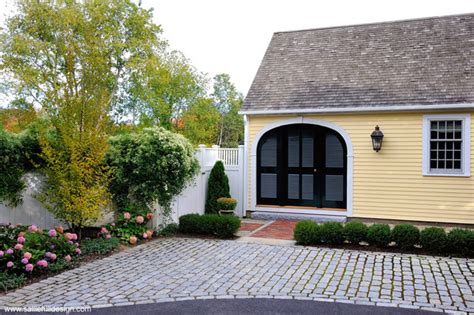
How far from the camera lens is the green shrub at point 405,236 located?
297 inches

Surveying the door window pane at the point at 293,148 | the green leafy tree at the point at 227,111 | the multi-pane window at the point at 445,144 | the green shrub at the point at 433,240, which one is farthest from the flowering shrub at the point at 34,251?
the green leafy tree at the point at 227,111

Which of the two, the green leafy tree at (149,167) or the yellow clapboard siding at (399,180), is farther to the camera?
the yellow clapboard siding at (399,180)

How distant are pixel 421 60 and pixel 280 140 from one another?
4591mm

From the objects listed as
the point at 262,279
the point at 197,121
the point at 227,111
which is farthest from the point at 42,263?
the point at 227,111

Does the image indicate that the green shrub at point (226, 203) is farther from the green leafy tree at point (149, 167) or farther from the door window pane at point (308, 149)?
the door window pane at point (308, 149)

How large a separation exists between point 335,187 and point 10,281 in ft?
28.3

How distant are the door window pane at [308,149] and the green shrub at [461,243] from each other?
508 cm

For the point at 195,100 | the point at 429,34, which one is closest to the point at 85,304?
the point at 429,34

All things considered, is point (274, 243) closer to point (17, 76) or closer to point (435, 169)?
point (435, 169)

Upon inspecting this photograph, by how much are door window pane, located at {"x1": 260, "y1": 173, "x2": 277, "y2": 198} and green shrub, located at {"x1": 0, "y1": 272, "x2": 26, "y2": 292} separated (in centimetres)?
776

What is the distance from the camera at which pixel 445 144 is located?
34.9 ft

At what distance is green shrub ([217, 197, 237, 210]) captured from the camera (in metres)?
11.4

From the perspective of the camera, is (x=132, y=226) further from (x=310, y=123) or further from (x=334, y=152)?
(x=334, y=152)

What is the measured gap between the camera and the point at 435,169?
1070 cm
